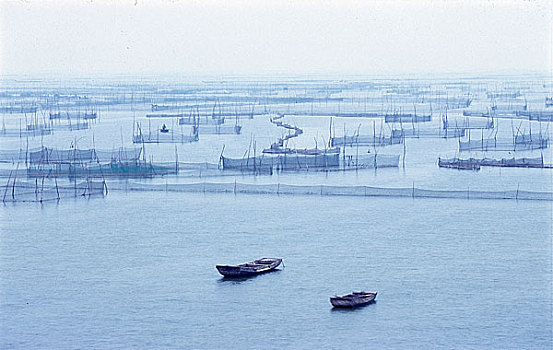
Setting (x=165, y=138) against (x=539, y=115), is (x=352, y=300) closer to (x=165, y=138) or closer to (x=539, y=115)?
(x=165, y=138)

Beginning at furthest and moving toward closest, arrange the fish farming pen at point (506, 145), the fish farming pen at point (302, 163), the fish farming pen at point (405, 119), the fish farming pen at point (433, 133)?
the fish farming pen at point (405, 119), the fish farming pen at point (433, 133), the fish farming pen at point (506, 145), the fish farming pen at point (302, 163)

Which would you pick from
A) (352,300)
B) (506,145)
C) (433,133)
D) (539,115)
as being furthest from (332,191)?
(539,115)

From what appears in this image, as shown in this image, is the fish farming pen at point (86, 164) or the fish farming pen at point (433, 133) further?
the fish farming pen at point (433, 133)

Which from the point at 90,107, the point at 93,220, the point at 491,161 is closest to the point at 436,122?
the point at 491,161

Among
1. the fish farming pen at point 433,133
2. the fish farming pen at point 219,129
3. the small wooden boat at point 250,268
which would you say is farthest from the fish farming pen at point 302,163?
the fish farming pen at point 219,129

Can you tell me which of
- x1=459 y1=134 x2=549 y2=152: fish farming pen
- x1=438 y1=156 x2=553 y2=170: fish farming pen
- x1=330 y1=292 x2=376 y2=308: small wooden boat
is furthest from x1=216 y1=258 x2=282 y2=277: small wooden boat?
x1=459 y1=134 x2=549 y2=152: fish farming pen

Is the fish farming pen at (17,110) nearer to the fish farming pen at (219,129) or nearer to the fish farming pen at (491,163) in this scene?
the fish farming pen at (219,129)
